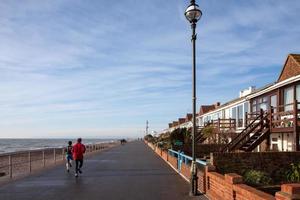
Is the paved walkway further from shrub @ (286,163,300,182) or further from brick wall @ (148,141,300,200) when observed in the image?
shrub @ (286,163,300,182)

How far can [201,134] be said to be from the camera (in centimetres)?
3925

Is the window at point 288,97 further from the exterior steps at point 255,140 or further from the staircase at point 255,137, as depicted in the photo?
the exterior steps at point 255,140

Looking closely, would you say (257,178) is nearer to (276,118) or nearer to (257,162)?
(257,162)

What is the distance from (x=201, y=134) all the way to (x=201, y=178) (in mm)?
25576

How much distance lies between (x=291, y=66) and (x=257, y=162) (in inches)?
481

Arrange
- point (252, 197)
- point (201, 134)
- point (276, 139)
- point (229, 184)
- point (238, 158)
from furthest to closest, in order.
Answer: point (201, 134), point (276, 139), point (238, 158), point (229, 184), point (252, 197)

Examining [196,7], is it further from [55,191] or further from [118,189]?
[55,191]

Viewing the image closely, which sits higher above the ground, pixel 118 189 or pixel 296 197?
pixel 296 197

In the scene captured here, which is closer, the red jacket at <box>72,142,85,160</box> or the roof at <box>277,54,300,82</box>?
the red jacket at <box>72,142,85,160</box>

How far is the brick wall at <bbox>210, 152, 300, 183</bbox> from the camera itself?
15688 mm

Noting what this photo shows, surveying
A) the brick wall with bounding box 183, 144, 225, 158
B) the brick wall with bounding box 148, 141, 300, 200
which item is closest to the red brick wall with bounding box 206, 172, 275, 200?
the brick wall with bounding box 148, 141, 300, 200

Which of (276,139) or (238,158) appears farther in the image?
(276,139)

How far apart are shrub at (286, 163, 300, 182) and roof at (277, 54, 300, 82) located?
32.8 feet

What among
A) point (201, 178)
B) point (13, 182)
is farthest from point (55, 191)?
point (201, 178)
